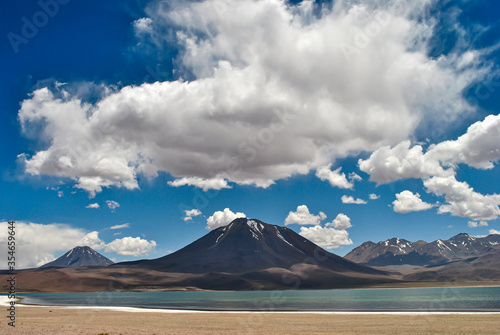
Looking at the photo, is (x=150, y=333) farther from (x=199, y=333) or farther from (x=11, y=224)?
(x=11, y=224)

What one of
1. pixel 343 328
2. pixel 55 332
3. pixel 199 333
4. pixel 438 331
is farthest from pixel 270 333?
pixel 55 332

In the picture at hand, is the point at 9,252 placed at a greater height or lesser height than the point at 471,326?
greater

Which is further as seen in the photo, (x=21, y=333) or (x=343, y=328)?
(x=343, y=328)

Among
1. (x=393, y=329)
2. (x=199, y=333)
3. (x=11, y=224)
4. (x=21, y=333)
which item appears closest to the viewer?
(x=11, y=224)

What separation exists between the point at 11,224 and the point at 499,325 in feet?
206

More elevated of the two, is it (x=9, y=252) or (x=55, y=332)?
(x=9, y=252)

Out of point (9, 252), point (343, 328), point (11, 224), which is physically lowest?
point (343, 328)

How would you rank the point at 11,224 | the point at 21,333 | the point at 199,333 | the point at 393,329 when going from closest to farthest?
the point at 11,224
the point at 21,333
the point at 199,333
the point at 393,329

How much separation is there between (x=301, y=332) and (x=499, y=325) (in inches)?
1147

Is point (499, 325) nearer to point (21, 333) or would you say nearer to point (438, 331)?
point (438, 331)

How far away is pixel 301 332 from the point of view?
4844 cm

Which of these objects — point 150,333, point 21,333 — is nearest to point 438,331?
point 150,333

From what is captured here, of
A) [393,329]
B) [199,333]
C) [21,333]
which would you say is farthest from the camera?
[393,329]

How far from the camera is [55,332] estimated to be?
4231 centimetres
